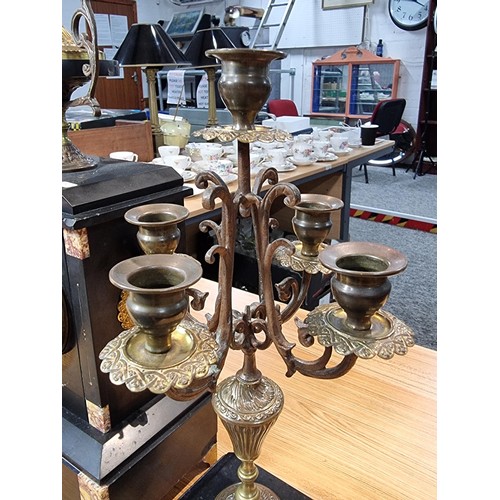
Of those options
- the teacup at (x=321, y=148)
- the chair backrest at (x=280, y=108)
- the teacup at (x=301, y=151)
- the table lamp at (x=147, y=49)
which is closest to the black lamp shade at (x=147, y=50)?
the table lamp at (x=147, y=49)

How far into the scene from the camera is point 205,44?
236 cm

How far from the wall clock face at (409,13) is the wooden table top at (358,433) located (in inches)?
209

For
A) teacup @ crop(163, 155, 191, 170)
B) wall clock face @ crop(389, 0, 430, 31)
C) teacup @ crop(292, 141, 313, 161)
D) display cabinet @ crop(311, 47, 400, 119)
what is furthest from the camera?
display cabinet @ crop(311, 47, 400, 119)

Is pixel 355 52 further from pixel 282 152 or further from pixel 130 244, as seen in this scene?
pixel 130 244

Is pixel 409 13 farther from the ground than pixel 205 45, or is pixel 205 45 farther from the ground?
pixel 409 13

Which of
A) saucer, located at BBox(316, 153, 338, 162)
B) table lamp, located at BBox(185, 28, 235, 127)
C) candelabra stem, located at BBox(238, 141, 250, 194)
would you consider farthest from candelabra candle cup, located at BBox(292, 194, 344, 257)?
table lamp, located at BBox(185, 28, 235, 127)

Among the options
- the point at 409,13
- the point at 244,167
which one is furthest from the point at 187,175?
the point at 409,13

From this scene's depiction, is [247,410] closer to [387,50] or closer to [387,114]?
[387,114]

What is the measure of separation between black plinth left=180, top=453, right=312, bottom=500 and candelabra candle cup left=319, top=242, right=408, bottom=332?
0.39 m

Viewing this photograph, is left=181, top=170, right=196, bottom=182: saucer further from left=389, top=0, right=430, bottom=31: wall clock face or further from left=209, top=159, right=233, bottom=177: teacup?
left=389, top=0, right=430, bottom=31: wall clock face

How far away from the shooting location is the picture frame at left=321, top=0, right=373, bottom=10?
18.0 feet

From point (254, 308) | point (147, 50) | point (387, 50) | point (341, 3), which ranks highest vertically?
point (341, 3)

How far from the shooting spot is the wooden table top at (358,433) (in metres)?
0.83

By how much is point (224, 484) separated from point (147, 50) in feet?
6.13
